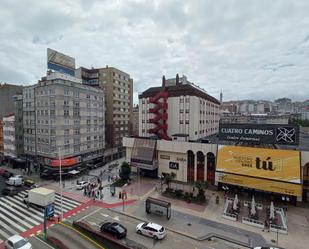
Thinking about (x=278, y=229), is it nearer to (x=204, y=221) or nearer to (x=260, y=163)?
(x=204, y=221)

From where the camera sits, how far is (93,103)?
6000 centimetres

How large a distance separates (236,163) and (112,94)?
5019 centimetres

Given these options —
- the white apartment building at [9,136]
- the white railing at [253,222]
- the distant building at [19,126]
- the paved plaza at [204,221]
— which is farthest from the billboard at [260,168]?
the white apartment building at [9,136]

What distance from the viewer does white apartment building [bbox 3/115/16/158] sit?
6388cm

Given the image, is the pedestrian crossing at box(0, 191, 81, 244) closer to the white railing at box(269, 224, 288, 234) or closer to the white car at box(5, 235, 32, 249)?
the white car at box(5, 235, 32, 249)

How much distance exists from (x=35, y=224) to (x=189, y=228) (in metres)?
22.9

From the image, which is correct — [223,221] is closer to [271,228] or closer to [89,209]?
[271,228]

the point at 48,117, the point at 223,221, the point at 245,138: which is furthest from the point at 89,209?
the point at 245,138

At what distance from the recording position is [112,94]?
71.4 meters

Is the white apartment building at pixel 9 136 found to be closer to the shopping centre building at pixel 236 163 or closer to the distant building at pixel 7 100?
the distant building at pixel 7 100

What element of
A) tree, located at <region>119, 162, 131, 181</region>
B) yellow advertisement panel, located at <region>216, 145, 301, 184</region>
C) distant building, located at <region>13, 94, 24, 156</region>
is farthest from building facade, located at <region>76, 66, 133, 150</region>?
yellow advertisement panel, located at <region>216, 145, 301, 184</region>

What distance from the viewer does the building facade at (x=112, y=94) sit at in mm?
71575

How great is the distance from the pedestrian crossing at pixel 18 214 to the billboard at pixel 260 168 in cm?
3022

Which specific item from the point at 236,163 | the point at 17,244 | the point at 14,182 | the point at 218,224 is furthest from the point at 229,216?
the point at 14,182
